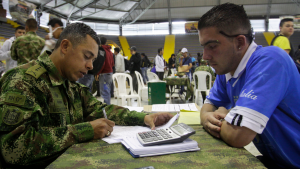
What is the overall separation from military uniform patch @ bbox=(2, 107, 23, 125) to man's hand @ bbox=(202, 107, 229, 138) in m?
0.81

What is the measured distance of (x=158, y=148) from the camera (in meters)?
0.71

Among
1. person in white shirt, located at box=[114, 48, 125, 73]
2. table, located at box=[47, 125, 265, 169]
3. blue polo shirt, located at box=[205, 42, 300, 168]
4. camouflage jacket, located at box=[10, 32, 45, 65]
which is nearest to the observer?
table, located at box=[47, 125, 265, 169]

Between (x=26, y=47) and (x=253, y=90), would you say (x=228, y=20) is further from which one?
(x=26, y=47)

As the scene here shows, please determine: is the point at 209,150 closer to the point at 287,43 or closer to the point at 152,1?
the point at 287,43

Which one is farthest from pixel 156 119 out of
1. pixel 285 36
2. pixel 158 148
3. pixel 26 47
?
pixel 285 36

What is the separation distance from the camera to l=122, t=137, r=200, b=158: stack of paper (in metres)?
0.69

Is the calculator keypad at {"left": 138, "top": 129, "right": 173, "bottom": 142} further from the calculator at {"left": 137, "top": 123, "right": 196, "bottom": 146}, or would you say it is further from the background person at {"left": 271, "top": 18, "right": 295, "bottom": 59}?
the background person at {"left": 271, "top": 18, "right": 295, "bottom": 59}

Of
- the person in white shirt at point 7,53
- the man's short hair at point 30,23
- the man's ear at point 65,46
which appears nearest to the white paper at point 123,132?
the man's ear at point 65,46

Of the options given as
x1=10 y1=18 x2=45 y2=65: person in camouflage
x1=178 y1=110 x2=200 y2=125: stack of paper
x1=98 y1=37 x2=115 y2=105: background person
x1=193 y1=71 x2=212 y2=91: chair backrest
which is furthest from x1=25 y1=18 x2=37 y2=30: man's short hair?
x1=193 y1=71 x2=212 y2=91: chair backrest

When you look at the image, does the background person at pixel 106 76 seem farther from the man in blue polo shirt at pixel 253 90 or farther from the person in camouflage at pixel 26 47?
the man in blue polo shirt at pixel 253 90

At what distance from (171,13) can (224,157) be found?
17.5 m

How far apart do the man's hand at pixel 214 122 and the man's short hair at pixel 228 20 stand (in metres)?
0.39

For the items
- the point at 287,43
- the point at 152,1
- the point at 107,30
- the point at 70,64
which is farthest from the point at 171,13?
the point at 70,64

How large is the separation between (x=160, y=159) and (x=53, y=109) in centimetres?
59
